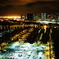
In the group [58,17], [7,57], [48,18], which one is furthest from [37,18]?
[7,57]

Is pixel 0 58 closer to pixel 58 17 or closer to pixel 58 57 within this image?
pixel 58 57

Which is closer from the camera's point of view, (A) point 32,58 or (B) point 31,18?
(A) point 32,58

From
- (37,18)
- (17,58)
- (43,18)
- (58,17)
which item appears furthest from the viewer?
(37,18)

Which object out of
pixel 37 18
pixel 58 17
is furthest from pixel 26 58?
pixel 37 18

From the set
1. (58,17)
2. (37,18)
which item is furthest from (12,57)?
(37,18)

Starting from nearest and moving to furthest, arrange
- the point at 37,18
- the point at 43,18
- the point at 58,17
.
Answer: the point at 58,17
the point at 43,18
the point at 37,18

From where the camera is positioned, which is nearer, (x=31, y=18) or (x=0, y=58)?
(x=0, y=58)

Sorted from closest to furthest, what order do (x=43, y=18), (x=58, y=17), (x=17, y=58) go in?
(x=17, y=58), (x=58, y=17), (x=43, y=18)

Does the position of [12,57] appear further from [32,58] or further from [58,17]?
[58,17]
